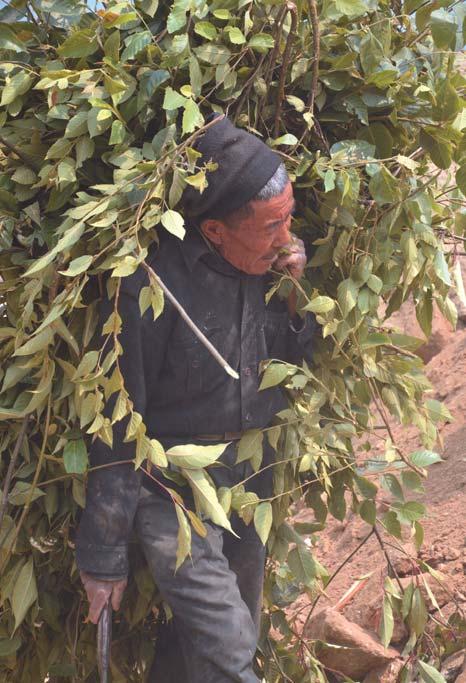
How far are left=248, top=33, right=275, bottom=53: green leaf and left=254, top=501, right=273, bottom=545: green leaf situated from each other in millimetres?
1188

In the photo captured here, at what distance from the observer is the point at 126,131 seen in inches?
116

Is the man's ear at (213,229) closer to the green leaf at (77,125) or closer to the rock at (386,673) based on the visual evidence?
the green leaf at (77,125)

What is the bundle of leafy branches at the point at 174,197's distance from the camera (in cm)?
277

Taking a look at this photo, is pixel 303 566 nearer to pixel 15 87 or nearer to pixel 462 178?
pixel 462 178

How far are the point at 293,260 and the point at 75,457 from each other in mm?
774

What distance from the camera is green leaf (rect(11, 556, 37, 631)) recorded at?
297 cm

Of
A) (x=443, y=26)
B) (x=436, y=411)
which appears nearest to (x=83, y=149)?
(x=443, y=26)

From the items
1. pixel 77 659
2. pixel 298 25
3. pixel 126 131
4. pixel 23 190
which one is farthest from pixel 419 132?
pixel 77 659

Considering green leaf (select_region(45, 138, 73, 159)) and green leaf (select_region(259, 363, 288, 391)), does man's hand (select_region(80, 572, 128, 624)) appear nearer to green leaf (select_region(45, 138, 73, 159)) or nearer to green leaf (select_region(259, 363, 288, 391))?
green leaf (select_region(259, 363, 288, 391))

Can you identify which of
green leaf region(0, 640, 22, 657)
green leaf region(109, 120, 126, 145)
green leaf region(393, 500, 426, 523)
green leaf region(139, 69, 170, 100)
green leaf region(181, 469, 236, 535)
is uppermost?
green leaf region(139, 69, 170, 100)

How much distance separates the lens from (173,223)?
260 cm

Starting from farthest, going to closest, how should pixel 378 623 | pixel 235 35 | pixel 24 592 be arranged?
1. pixel 378 623
2. pixel 24 592
3. pixel 235 35

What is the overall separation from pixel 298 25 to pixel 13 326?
1104 mm

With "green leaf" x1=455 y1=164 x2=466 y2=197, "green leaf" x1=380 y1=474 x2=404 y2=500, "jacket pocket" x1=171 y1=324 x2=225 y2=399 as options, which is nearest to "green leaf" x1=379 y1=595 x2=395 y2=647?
"green leaf" x1=380 y1=474 x2=404 y2=500
